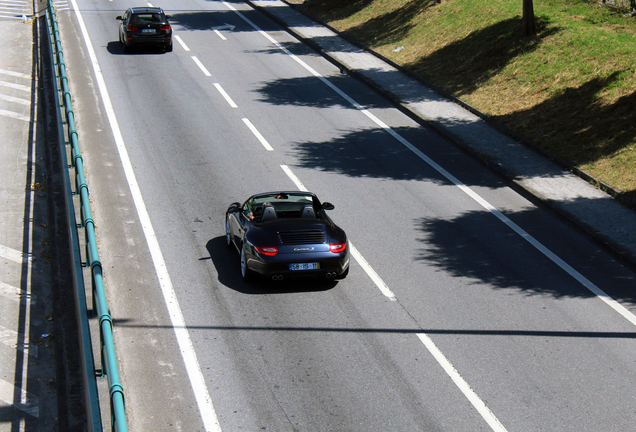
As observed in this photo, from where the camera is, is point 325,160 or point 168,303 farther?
point 325,160

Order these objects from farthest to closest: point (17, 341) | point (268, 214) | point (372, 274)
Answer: point (372, 274), point (268, 214), point (17, 341)

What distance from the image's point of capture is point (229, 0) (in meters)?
39.3

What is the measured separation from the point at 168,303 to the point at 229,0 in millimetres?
31926

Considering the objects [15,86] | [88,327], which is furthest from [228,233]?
[15,86]

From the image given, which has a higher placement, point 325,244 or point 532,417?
point 325,244

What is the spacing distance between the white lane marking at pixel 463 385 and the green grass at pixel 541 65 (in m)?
8.26

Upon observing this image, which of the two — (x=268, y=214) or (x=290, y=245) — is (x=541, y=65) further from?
(x=290, y=245)

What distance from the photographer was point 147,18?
26.7 m

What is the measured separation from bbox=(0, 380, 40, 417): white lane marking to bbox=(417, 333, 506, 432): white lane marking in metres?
5.09

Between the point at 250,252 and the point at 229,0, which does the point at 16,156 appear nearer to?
the point at 250,252

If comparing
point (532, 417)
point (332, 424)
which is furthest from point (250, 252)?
point (532, 417)

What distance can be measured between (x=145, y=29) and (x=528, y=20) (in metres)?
14.0

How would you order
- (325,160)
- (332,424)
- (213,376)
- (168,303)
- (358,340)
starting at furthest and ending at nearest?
(325,160) < (168,303) < (358,340) < (213,376) < (332,424)

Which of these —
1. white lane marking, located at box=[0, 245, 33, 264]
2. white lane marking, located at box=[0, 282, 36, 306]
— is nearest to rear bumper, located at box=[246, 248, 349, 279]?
white lane marking, located at box=[0, 282, 36, 306]
